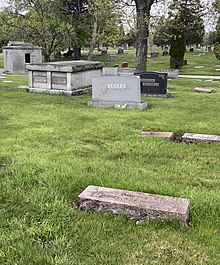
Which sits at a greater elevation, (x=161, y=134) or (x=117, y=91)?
(x=117, y=91)

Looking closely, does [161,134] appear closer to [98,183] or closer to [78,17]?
[98,183]

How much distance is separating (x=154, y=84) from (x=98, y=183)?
28.7 feet

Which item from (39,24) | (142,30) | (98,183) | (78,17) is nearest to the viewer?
(98,183)

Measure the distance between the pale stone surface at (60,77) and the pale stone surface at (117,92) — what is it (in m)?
1.94

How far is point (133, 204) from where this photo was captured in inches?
125

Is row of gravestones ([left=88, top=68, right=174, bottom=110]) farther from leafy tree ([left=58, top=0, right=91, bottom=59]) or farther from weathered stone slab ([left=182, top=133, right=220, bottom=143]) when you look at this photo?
leafy tree ([left=58, top=0, right=91, bottom=59])

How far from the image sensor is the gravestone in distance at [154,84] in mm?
12156

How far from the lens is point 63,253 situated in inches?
102

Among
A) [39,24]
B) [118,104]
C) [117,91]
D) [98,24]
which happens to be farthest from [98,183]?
[98,24]

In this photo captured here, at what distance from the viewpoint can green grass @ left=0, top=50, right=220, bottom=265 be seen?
2641 mm

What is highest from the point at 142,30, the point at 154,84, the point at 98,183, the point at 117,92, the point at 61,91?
the point at 142,30

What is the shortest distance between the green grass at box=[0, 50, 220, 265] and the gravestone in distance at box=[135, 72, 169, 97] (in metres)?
4.16

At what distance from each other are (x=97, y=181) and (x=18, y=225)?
1.17m

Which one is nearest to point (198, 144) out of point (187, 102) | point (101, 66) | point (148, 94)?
point (187, 102)
